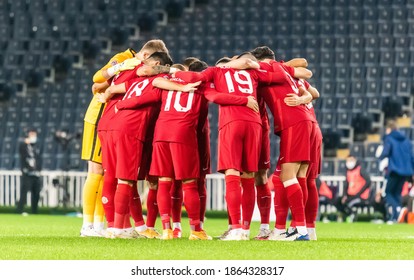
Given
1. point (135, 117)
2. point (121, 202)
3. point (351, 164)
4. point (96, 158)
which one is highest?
point (135, 117)

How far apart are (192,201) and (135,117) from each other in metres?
1.03

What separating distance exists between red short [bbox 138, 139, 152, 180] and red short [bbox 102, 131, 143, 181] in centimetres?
26

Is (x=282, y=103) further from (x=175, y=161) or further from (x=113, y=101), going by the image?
(x=113, y=101)

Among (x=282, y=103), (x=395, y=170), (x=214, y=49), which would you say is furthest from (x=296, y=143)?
(x=214, y=49)

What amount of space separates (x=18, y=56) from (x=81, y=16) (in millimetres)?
1988

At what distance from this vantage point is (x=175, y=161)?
416 inches

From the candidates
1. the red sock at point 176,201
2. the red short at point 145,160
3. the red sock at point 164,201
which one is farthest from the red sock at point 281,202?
the red short at point 145,160

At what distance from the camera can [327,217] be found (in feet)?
65.4

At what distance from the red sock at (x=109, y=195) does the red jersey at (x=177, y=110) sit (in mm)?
669

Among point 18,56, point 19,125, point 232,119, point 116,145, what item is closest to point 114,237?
point 116,145

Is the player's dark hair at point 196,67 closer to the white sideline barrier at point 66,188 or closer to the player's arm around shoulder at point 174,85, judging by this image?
the player's arm around shoulder at point 174,85

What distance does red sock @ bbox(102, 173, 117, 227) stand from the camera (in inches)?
431

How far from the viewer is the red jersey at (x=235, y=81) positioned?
10484 mm

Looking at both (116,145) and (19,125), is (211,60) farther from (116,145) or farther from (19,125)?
(116,145)
